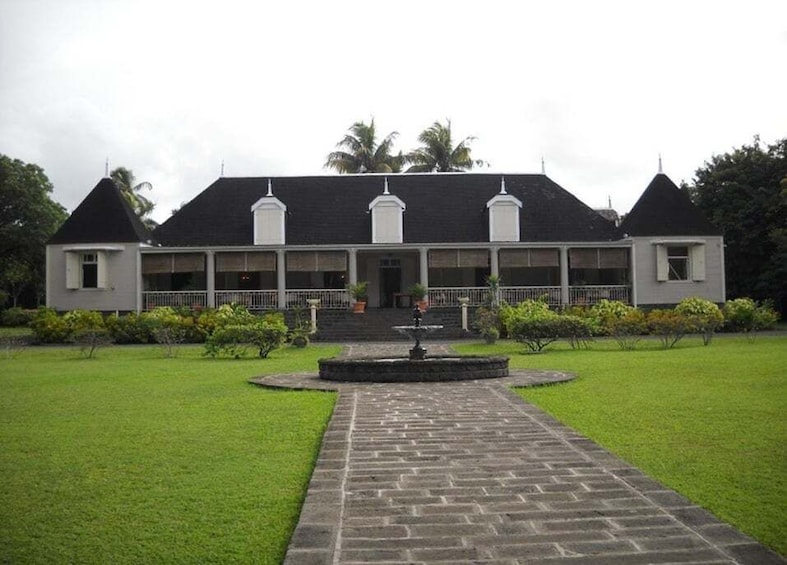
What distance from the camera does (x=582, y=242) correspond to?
29047 mm

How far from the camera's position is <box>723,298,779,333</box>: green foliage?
82.0 feet

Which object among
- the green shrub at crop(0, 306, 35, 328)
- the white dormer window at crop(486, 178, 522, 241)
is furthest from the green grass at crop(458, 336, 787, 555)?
the green shrub at crop(0, 306, 35, 328)

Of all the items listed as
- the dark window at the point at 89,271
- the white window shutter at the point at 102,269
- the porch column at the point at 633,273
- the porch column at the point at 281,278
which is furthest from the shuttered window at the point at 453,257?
the dark window at the point at 89,271

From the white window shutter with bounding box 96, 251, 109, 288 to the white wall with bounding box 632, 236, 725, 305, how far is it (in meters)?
20.3

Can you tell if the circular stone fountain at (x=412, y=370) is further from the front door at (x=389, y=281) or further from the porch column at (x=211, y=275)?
the front door at (x=389, y=281)

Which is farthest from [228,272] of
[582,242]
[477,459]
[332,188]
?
[477,459]

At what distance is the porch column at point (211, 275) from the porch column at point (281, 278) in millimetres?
Result: 2434

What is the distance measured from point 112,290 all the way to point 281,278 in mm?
6489

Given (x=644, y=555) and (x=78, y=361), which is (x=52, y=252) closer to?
(x=78, y=361)

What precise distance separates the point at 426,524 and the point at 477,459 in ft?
5.92

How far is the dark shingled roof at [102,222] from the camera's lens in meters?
29.0

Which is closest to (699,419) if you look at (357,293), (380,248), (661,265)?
(357,293)

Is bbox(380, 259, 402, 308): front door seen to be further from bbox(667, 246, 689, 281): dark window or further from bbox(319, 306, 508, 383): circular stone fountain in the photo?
bbox(319, 306, 508, 383): circular stone fountain

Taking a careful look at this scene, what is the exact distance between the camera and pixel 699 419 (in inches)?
316
